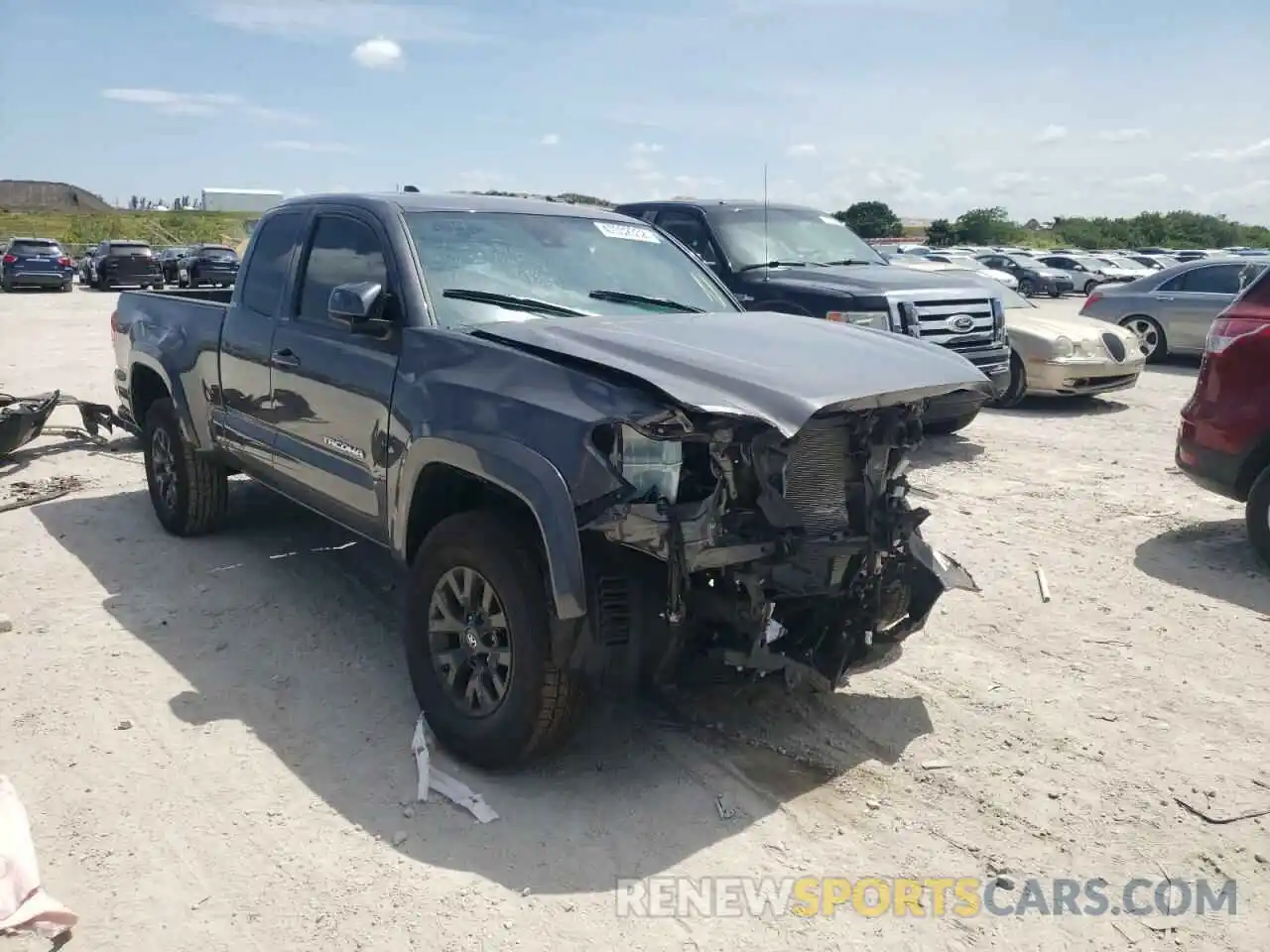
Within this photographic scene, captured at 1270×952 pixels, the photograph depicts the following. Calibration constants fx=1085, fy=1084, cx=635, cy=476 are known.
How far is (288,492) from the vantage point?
5.31 metres

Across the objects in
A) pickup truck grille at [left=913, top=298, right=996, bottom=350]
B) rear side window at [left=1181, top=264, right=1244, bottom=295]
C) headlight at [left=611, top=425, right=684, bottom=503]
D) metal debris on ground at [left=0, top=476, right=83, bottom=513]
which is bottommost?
metal debris on ground at [left=0, top=476, right=83, bottom=513]

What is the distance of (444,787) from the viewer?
3732 millimetres

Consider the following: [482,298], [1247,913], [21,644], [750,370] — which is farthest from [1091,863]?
[21,644]

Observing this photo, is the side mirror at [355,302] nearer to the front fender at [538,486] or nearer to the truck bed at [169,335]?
the front fender at [538,486]

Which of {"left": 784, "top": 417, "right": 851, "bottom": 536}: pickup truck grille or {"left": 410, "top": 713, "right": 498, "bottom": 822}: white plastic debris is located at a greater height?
{"left": 784, "top": 417, "right": 851, "bottom": 536}: pickup truck grille

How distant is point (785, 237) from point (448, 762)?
707 centimetres

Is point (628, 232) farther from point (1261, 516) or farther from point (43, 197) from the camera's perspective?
point (43, 197)

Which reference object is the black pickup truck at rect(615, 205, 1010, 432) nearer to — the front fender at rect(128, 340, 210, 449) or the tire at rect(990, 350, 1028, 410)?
the tire at rect(990, 350, 1028, 410)

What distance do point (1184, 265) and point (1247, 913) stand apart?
1453 centimetres

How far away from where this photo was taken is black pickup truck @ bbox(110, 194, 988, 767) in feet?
11.1

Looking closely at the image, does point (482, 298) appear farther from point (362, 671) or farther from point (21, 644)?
point (21, 644)

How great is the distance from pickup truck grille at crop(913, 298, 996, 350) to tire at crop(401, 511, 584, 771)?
18.8 ft

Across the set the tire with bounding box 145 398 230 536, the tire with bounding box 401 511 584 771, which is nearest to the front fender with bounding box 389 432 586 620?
the tire with bounding box 401 511 584 771

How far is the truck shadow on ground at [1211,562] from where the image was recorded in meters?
5.81
